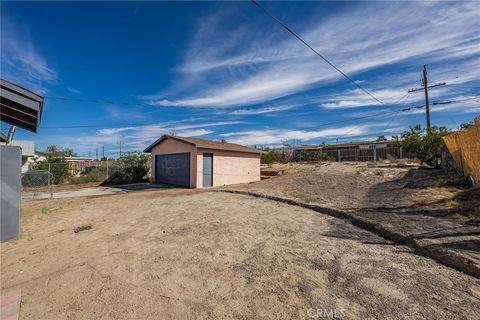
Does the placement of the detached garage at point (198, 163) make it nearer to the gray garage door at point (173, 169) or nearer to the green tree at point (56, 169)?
the gray garage door at point (173, 169)

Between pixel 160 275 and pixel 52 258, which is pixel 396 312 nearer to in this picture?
pixel 160 275

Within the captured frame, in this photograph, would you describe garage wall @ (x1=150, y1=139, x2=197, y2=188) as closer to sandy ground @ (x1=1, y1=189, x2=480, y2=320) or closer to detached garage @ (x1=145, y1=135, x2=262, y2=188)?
detached garage @ (x1=145, y1=135, x2=262, y2=188)

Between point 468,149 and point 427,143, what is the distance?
9.40m

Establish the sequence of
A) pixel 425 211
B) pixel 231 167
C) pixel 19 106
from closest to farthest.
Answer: pixel 19 106, pixel 425 211, pixel 231 167

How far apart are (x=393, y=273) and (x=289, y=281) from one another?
1.46m

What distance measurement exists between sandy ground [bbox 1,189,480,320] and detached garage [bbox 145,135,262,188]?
877cm

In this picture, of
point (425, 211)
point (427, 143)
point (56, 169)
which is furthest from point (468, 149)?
point (56, 169)

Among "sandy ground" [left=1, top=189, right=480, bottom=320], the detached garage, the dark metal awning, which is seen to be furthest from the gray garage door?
"sandy ground" [left=1, top=189, right=480, bottom=320]

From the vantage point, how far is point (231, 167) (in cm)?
1708

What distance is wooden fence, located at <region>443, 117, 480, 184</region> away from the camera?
7.77 metres

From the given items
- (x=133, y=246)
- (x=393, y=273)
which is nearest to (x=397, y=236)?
(x=393, y=273)

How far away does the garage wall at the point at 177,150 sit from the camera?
14695mm

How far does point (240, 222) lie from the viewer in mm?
6195

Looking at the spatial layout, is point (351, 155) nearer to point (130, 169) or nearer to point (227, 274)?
point (130, 169)
